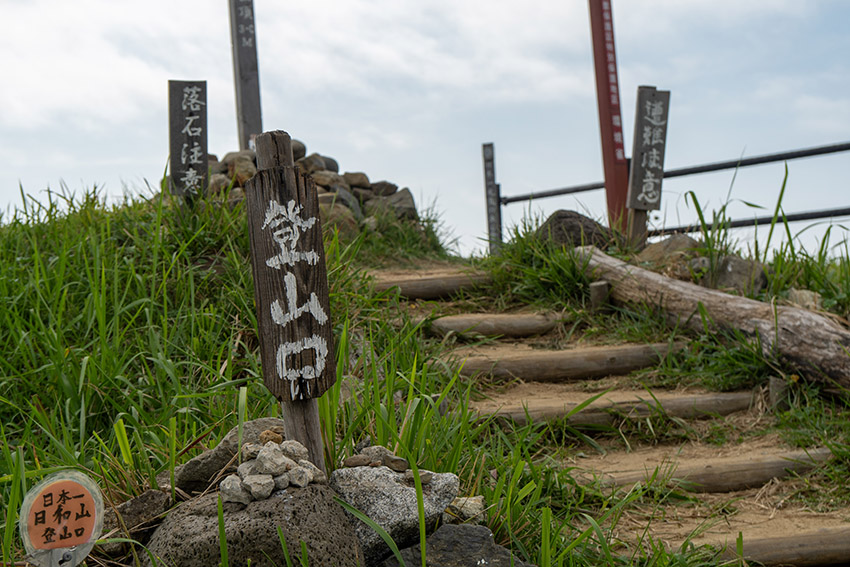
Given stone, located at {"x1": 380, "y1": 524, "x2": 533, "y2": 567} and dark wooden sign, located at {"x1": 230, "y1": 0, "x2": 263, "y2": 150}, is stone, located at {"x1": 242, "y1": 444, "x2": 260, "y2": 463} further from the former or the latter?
dark wooden sign, located at {"x1": 230, "y1": 0, "x2": 263, "y2": 150}

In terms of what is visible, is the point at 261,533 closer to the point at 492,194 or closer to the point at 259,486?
the point at 259,486

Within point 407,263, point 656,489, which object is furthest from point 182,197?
point 656,489

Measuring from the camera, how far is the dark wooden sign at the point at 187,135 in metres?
4.71

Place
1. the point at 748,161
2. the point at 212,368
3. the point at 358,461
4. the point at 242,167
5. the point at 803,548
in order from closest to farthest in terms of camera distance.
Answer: the point at 358,461
the point at 803,548
the point at 212,368
the point at 242,167
the point at 748,161

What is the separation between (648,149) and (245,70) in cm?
413

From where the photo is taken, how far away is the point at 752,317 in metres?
3.97

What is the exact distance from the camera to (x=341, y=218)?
20.0 ft

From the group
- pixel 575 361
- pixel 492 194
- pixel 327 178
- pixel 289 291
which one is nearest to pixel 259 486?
pixel 289 291

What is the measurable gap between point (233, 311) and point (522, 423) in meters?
1.54

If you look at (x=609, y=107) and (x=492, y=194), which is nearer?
(x=609, y=107)

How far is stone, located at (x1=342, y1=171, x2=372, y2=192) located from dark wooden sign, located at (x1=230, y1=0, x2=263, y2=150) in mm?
1041

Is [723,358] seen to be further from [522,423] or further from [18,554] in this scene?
[18,554]

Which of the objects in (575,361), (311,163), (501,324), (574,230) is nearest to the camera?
(575,361)

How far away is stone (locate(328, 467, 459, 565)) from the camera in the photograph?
5.77 feet
